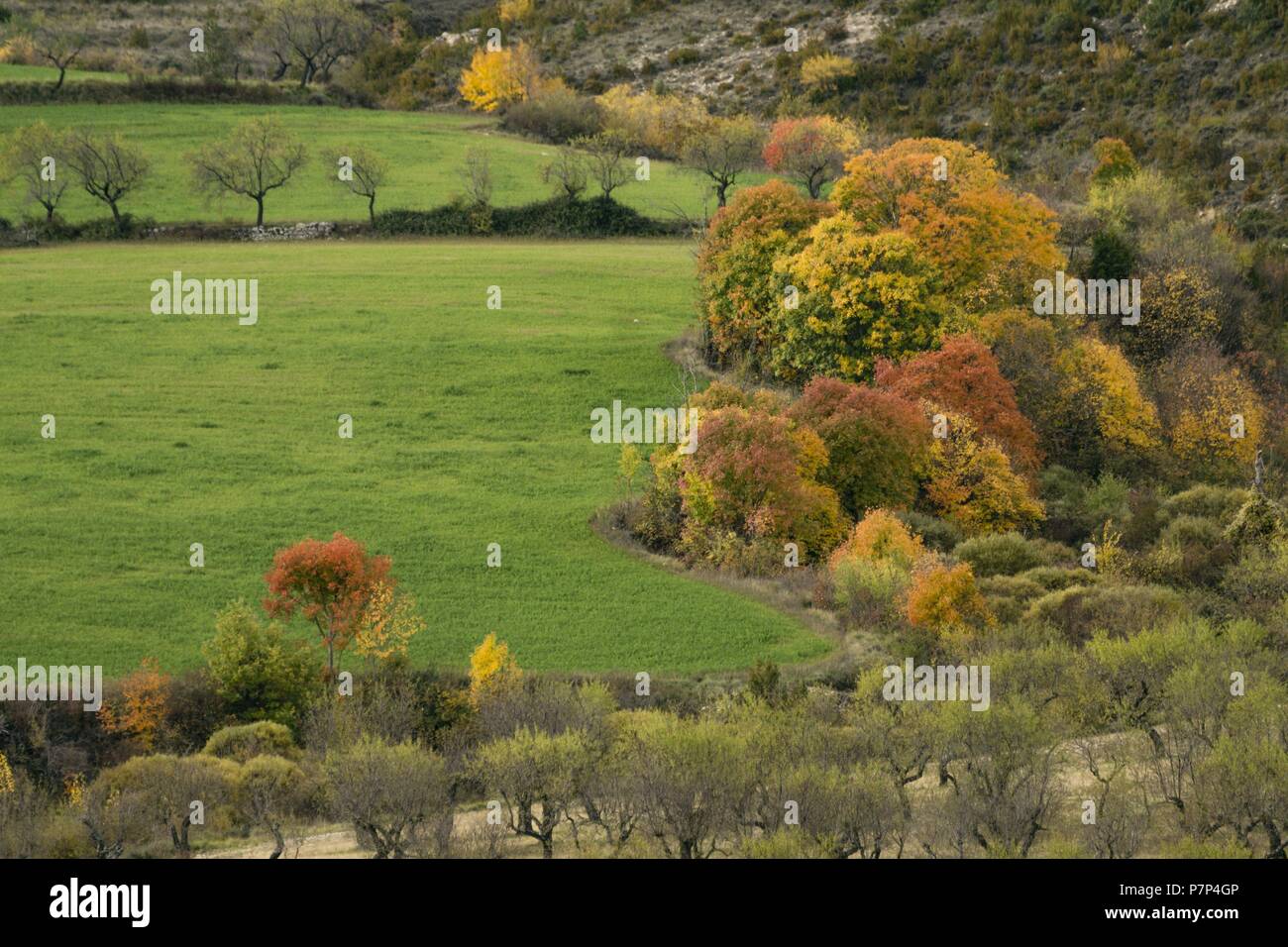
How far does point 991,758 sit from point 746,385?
34435mm

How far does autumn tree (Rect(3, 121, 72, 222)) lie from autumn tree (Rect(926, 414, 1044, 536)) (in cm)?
5233

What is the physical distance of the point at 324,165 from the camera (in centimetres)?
9912

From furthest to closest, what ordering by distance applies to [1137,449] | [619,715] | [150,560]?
[1137,449] → [150,560] → [619,715]

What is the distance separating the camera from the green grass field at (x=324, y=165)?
93.5m

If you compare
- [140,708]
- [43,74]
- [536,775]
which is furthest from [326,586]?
[43,74]

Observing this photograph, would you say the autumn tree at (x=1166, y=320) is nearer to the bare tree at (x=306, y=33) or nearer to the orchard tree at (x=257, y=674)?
the orchard tree at (x=257, y=674)

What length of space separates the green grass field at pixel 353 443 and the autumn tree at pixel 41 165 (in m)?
3.94

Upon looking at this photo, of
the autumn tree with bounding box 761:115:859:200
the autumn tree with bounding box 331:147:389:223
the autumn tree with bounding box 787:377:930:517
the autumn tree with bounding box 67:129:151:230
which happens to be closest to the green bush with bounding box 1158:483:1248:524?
the autumn tree with bounding box 787:377:930:517

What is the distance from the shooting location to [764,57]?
408 ft

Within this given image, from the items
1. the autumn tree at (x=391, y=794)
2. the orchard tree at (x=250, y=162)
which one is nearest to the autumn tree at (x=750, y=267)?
the orchard tree at (x=250, y=162)

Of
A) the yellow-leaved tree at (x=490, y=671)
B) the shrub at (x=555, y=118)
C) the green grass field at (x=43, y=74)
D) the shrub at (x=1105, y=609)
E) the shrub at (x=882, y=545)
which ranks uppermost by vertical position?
the green grass field at (x=43, y=74)

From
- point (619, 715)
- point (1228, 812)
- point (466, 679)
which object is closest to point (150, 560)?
point (466, 679)

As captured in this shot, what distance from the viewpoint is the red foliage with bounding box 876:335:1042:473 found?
6200 cm
